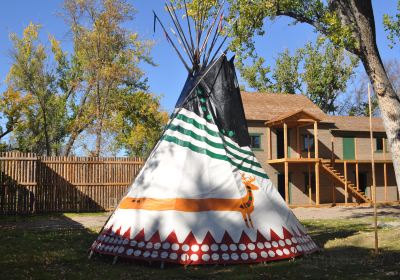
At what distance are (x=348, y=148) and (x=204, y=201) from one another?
1034 inches

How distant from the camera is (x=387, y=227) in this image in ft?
45.4

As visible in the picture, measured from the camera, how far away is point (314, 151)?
101ft

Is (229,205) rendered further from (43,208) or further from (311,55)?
(311,55)

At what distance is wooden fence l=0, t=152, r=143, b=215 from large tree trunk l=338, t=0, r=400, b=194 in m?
10.2

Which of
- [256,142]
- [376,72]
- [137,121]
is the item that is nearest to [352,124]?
[256,142]

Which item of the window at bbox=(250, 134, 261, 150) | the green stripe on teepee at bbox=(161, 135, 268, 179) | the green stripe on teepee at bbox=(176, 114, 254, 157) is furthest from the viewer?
the window at bbox=(250, 134, 261, 150)

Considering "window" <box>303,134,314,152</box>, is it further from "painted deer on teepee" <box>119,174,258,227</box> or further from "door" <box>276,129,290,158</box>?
"painted deer on teepee" <box>119,174,258,227</box>

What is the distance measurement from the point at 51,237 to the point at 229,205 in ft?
19.0

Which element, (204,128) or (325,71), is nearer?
(204,128)

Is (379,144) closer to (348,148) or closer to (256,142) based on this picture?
(348,148)

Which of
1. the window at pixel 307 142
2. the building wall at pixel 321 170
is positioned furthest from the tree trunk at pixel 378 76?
the window at pixel 307 142

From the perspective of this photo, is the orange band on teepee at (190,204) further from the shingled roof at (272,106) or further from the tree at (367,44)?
the shingled roof at (272,106)

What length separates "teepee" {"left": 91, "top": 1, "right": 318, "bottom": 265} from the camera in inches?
298

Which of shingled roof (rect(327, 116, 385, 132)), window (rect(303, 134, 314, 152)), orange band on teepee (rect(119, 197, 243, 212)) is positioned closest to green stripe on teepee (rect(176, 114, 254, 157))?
orange band on teepee (rect(119, 197, 243, 212))
